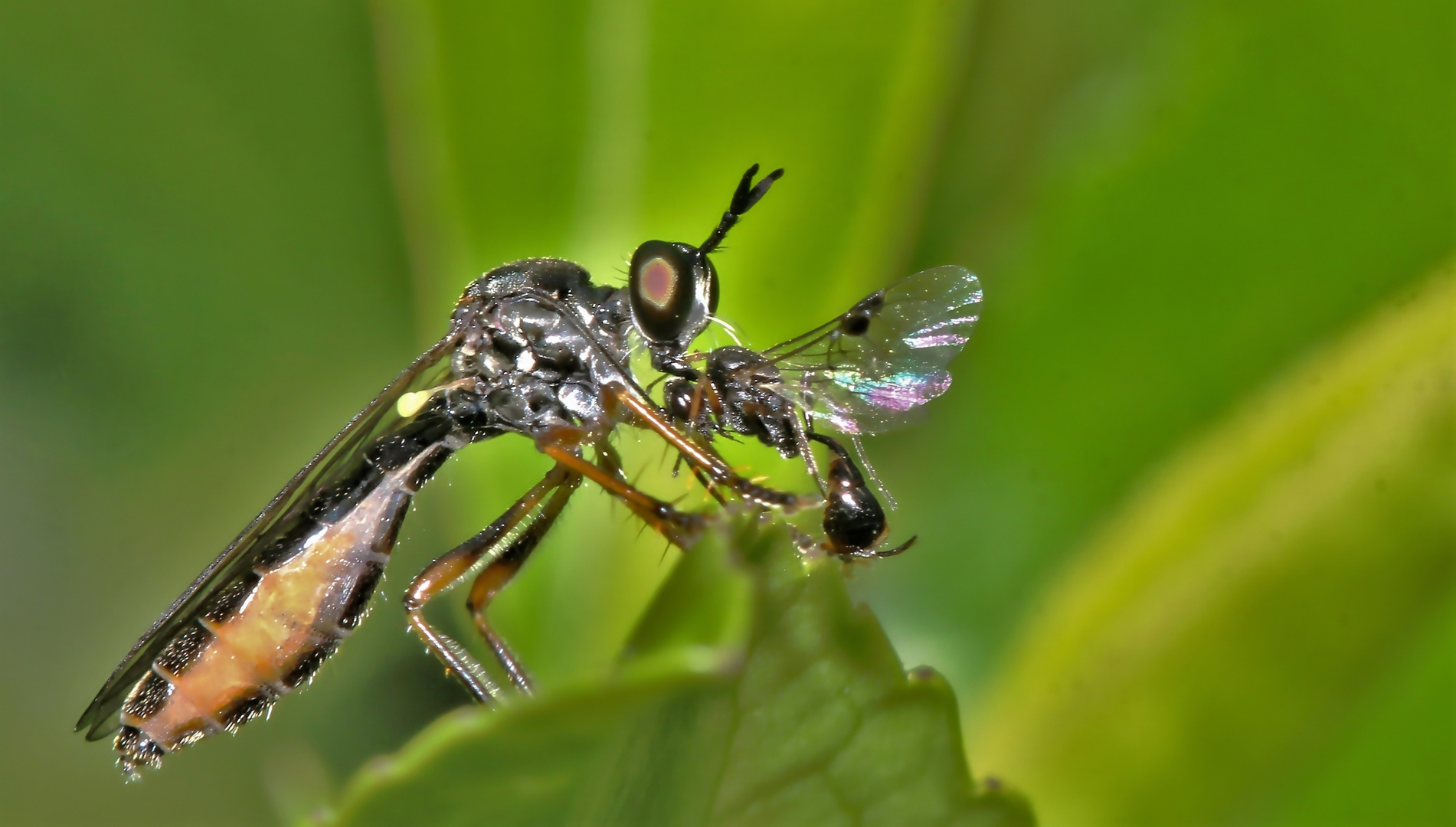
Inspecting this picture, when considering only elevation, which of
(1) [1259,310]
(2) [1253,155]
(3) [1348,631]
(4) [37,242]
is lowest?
(3) [1348,631]

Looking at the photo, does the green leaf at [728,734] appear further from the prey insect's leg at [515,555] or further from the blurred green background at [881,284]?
the prey insect's leg at [515,555]

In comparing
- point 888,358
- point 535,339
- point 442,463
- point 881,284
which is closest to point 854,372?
point 888,358

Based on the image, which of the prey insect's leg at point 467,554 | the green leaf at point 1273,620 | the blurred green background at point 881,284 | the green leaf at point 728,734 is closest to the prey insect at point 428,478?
the prey insect's leg at point 467,554

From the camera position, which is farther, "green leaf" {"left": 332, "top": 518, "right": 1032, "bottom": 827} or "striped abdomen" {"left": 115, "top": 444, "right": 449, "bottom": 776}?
"striped abdomen" {"left": 115, "top": 444, "right": 449, "bottom": 776}

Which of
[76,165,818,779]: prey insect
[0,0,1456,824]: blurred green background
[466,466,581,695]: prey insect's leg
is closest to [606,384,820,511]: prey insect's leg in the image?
[76,165,818,779]: prey insect

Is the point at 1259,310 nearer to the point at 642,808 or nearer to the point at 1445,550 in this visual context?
the point at 1445,550

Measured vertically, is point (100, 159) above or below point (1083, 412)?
above

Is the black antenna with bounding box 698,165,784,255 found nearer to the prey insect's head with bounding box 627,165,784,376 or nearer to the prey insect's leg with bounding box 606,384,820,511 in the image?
the prey insect's head with bounding box 627,165,784,376

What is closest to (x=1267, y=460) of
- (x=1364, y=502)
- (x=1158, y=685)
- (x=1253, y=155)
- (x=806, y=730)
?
(x=1364, y=502)
